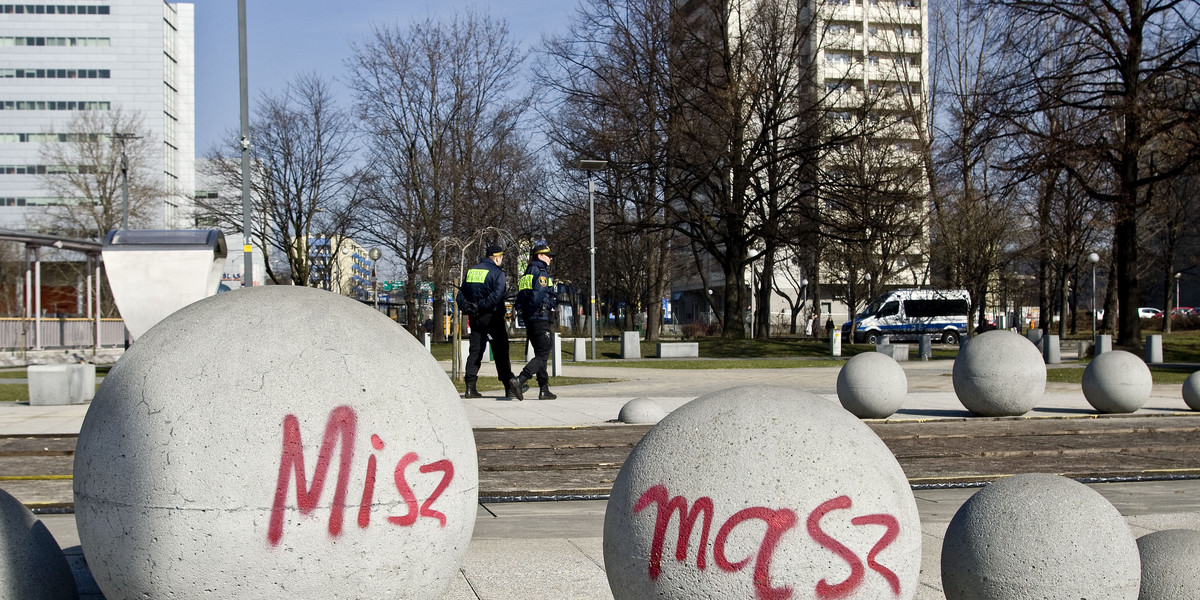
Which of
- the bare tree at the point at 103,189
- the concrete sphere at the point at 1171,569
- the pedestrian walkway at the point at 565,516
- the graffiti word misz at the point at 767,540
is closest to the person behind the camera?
the graffiti word misz at the point at 767,540

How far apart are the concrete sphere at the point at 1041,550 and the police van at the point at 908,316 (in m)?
46.7

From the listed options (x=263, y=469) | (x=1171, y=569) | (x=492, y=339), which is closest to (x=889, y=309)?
(x=492, y=339)

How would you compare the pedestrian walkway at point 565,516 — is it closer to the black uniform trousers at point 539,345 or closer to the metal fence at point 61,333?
the black uniform trousers at point 539,345

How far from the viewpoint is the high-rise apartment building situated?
99.1m

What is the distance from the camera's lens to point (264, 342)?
4160 millimetres

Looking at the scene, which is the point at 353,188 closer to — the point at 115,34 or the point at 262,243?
the point at 262,243

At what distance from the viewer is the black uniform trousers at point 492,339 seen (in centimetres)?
1466

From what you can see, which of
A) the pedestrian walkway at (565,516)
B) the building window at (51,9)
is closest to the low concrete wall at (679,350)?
the pedestrian walkway at (565,516)

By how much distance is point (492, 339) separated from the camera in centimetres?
1504

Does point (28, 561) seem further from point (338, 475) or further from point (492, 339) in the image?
point (492, 339)

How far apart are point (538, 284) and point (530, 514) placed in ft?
24.0

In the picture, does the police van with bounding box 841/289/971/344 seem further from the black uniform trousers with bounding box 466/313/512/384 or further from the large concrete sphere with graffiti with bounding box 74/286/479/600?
the large concrete sphere with graffiti with bounding box 74/286/479/600

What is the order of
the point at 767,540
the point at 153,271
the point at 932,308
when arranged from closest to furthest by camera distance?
the point at 767,540 → the point at 153,271 → the point at 932,308

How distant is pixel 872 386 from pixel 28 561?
1095 cm
